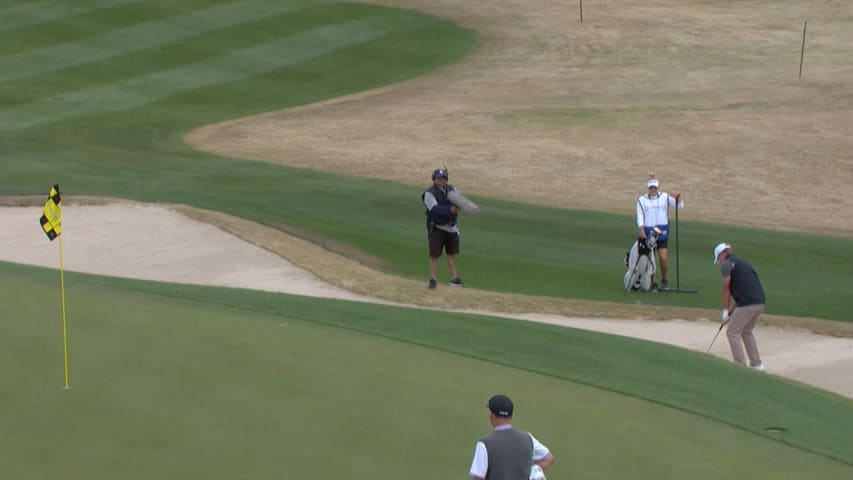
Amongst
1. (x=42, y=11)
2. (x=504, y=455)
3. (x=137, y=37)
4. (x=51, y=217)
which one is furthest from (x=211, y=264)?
(x=42, y=11)

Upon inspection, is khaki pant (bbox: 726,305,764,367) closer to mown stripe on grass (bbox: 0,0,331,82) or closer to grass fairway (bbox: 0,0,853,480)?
grass fairway (bbox: 0,0,853,480)

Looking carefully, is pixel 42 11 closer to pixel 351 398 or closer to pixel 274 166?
pixel 274 166

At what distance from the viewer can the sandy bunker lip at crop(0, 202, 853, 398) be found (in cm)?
1911

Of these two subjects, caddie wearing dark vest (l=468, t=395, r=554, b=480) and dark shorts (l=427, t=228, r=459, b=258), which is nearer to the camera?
caddie wearing dark vest (l=468, t=395, r=554, b=480)

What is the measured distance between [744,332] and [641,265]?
14.6 feet

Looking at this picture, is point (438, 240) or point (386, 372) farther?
point (438, 240)

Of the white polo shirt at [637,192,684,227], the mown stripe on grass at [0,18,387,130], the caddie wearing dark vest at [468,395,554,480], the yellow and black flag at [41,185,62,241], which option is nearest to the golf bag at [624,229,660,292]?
the white polo shirt at [637,192,684,227]

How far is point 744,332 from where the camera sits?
18.5 metres

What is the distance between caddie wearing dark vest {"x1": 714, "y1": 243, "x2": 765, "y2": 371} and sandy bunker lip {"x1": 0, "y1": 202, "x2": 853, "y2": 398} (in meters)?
0.48

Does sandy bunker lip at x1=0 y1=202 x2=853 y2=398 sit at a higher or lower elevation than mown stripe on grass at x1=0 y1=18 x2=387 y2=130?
lower

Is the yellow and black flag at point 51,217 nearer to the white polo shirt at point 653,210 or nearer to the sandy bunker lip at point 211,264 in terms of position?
the sandy bunker lip at point 211,264

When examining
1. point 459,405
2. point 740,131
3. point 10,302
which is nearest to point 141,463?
point 459,405

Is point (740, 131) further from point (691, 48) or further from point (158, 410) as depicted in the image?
point (158, 410)

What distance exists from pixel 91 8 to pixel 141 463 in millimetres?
42257
